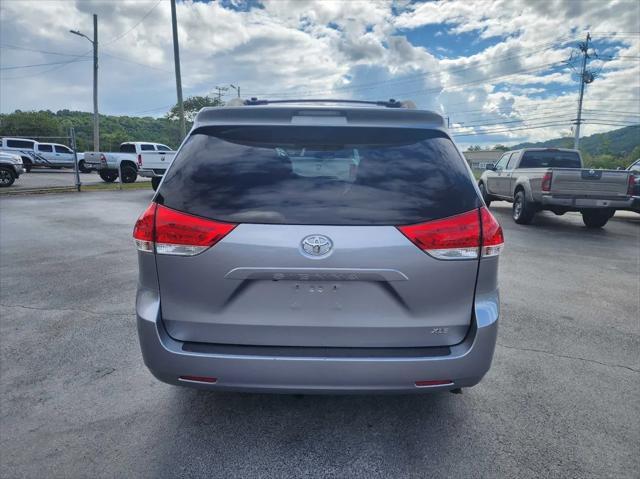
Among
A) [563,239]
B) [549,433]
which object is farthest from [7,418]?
[563,239]

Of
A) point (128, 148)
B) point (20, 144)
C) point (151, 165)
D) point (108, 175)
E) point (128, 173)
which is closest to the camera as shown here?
point (151, 165)

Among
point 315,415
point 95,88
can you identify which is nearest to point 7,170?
point 95,88

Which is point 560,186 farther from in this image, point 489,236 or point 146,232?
point 146,232

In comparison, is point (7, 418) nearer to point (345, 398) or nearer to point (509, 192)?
point (345, 398)

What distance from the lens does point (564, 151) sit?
38.3ft

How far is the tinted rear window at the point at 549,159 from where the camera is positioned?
1149 centimetres

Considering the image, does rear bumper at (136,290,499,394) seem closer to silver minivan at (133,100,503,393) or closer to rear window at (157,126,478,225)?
silver minivan at (133,100,503,393)

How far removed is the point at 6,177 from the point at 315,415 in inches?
837

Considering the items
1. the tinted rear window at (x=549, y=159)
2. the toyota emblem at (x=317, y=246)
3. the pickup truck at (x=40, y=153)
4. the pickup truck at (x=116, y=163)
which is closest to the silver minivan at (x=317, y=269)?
the toyota emblem at (x=317, y=246)

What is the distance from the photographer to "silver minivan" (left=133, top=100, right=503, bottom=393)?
1.95m

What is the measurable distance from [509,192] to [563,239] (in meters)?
2.97

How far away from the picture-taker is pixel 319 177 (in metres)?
2.07

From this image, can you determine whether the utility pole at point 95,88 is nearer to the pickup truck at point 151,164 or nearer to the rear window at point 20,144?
the rear window at point 20,144

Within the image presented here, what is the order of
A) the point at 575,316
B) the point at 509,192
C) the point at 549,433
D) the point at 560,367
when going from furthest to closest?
1. the point at 509,192
2. the point at 575,316
3. the point at 560,367
4. the point at 549,433
